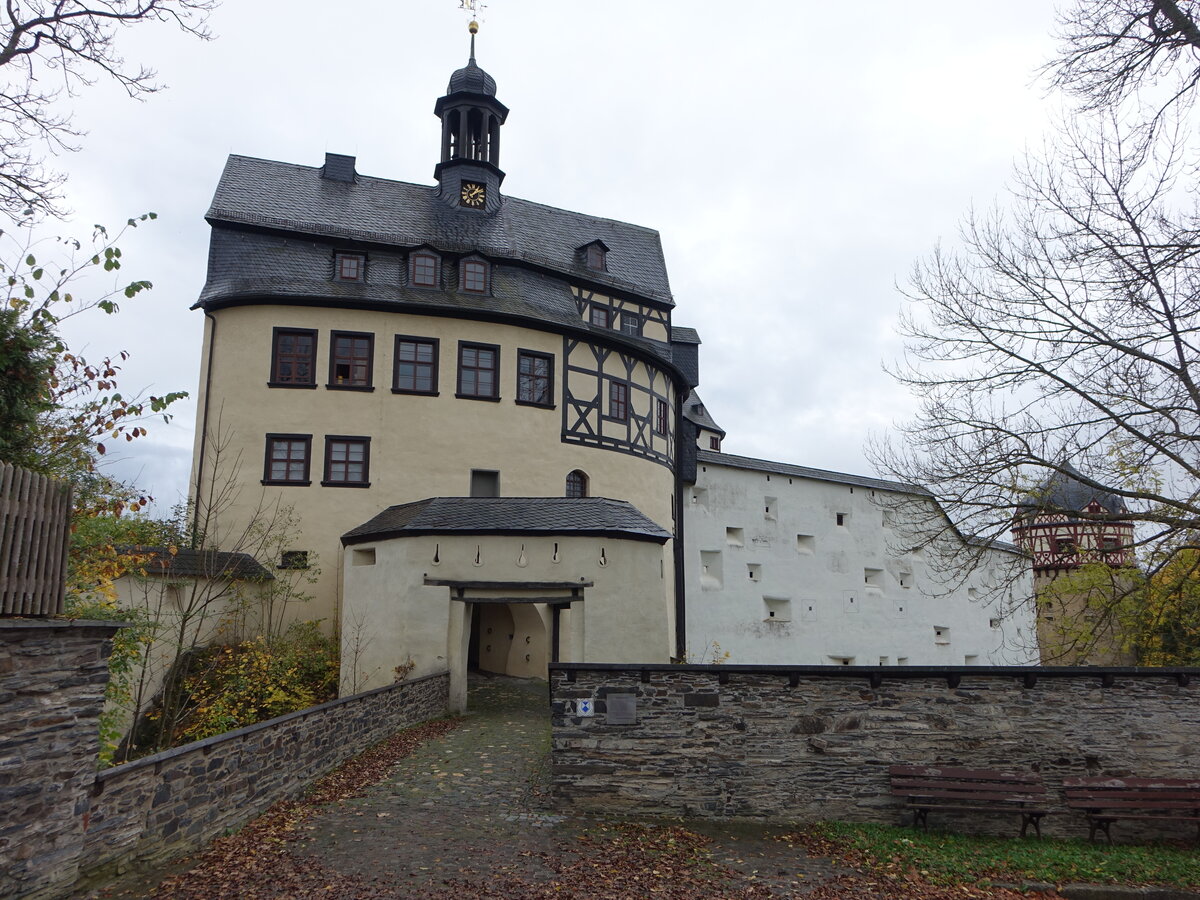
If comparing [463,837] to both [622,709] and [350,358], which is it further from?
[350,358]

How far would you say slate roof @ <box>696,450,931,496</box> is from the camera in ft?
80.3

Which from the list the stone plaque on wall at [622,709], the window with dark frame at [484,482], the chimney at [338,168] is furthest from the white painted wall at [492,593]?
the chimney at [338,168]

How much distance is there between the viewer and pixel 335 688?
50.3ft

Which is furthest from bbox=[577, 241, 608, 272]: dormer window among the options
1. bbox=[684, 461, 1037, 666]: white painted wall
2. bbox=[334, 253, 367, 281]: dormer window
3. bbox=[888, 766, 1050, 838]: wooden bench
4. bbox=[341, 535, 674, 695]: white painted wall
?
bbox=[888, 766, 1050, 838]: wooden bench

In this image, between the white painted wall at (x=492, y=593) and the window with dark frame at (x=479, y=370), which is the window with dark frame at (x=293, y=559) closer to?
the white painted wall at (x=492, y=593)

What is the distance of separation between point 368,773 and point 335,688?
246 inches

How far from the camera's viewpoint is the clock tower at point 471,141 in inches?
912

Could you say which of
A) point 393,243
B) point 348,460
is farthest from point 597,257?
point 348,460

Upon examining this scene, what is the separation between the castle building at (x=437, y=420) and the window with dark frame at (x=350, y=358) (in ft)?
0.14

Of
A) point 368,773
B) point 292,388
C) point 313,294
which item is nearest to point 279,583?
point 292,388

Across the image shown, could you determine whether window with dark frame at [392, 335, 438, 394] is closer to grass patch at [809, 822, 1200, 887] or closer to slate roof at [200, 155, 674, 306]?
slate roof at [200, 155, 674, 306]

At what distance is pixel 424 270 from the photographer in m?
20.2

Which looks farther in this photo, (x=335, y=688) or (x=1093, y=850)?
(x=335, y=688)

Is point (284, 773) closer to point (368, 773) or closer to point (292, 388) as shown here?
point (368, 773)
